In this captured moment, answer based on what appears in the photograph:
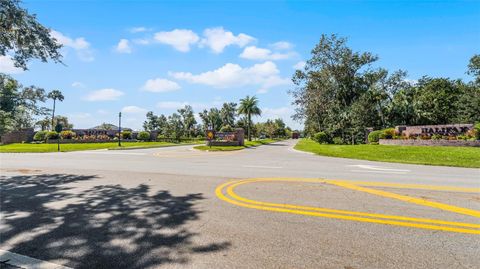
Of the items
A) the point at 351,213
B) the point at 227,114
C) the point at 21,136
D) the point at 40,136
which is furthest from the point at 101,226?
the point at 227,114

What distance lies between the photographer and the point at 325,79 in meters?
44.1

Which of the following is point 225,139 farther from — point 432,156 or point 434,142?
point 432,156

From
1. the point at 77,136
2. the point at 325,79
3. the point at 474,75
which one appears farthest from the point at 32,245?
the point at 474,75

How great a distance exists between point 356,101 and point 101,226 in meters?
44.0

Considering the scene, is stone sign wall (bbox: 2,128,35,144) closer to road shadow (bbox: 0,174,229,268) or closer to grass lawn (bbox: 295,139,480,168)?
road shadow (bbox: 0,174,229,268)

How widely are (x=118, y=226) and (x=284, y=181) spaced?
5171mm

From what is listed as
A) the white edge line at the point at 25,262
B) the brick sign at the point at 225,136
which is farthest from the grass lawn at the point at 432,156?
the brick sign at the point at 225,136

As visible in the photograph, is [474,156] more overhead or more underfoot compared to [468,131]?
more underfoot

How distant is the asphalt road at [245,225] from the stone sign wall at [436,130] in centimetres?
1934

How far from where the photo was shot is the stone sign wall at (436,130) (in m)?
22.9

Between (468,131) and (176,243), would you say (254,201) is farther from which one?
(468,131)

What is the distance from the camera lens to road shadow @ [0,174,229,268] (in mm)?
3363

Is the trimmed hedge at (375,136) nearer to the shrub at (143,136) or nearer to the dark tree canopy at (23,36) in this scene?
the dark tree canopy at (23,36)

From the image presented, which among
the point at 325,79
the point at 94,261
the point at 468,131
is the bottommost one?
the point at 94,261
